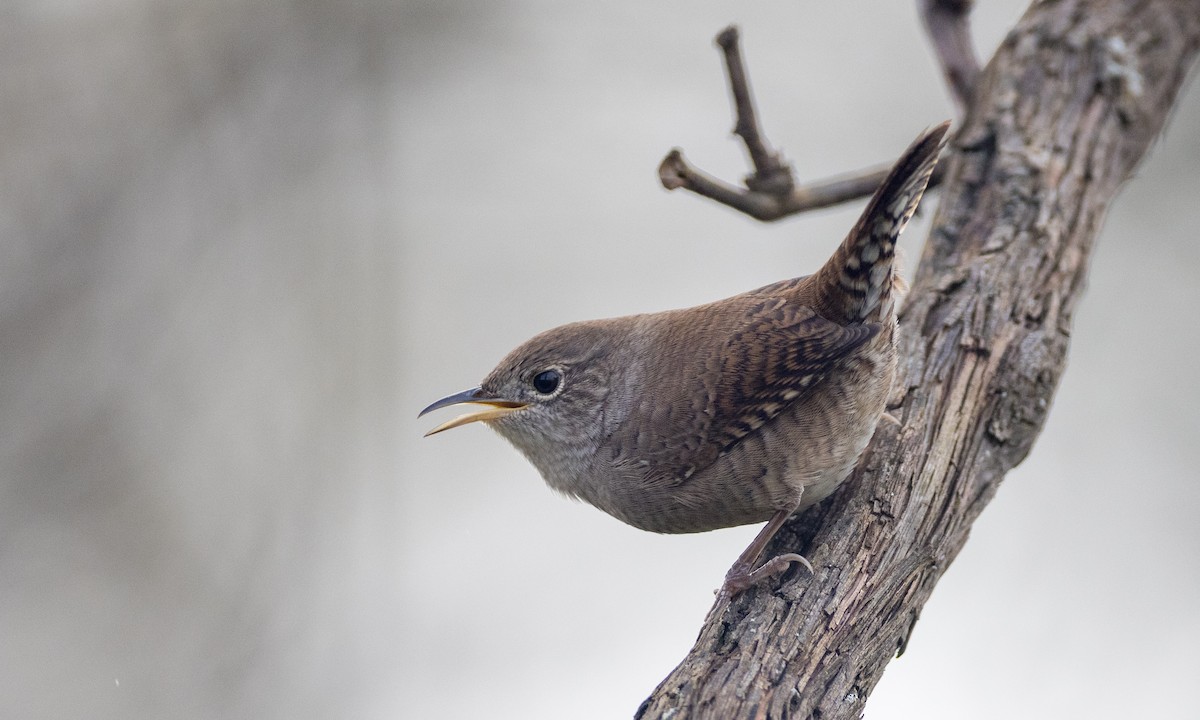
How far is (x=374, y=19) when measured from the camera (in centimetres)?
661

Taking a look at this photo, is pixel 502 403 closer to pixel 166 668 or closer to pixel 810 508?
pixel 810 508

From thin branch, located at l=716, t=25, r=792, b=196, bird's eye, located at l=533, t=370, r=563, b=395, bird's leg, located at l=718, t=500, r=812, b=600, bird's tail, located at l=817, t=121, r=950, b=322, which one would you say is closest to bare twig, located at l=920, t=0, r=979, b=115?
thin branch, located at l=716, t=25, r=792, b=196

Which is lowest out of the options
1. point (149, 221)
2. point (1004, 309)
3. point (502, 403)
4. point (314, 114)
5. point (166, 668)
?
point (166, 668)

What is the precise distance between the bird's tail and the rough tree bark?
0.42m

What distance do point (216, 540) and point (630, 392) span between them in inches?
144

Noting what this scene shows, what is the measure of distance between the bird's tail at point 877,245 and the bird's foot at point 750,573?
2.64 feet

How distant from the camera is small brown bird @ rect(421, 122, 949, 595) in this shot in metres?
2.95

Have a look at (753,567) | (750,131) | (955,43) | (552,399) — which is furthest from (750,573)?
(955,43)

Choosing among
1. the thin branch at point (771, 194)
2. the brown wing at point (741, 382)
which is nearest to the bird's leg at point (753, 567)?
the brown wing at point (741, 382)

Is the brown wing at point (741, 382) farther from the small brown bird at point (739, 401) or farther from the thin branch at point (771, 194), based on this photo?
the thin branch at point (771, 194)

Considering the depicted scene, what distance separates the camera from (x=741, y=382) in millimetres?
3033

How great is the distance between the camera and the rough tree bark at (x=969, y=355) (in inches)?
98.2

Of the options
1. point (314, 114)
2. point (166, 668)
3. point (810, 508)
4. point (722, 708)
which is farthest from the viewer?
point (314, 114)

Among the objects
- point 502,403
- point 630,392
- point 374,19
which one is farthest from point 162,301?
point 630,392
